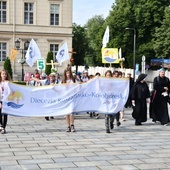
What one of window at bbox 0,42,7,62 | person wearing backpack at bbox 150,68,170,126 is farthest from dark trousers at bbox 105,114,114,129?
window at bbox 0,42,7,62

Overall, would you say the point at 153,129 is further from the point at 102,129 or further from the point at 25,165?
the point at 25,165

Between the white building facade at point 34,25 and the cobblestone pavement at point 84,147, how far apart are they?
36.6 m

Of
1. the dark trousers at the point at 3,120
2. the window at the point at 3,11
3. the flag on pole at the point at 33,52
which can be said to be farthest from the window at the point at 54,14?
the dark trousers at the point at 3,120

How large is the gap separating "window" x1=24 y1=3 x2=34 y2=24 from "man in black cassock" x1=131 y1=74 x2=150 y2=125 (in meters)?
38.0

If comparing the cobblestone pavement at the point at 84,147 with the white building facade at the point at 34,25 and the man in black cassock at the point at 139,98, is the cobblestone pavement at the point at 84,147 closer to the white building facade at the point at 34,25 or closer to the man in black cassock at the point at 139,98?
the man in black cassock at the point at 139,98

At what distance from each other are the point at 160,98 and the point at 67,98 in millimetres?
3847

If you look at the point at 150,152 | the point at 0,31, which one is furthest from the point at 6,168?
the point at 0,31

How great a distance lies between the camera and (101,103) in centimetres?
1303

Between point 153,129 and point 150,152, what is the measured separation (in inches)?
162

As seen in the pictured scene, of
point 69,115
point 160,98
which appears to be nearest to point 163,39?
point 160,98

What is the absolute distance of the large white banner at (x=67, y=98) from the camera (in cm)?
1270

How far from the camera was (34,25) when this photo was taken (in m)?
50.8

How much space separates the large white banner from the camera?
12.7 meters

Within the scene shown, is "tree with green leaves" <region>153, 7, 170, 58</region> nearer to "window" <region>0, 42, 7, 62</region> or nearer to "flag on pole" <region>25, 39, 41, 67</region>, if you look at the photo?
"window" <region>0, 42, 7, 62</region>
